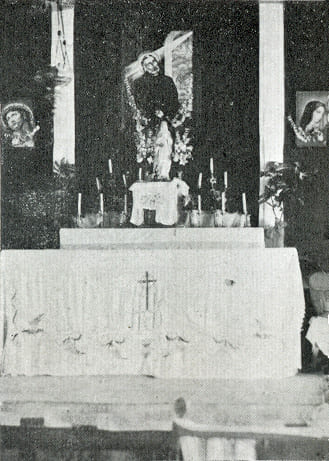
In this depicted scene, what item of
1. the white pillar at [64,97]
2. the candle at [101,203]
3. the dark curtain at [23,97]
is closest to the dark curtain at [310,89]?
the candle at [101,203]

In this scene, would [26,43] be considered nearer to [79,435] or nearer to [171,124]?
[171,124]

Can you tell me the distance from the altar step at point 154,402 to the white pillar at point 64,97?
178 cm

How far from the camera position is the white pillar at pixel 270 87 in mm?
4984

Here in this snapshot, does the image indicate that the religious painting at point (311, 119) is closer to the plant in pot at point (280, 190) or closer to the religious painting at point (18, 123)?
the plant in pot at point (280, 190)

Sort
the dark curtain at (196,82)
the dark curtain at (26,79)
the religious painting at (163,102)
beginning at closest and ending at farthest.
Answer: the dark curtain at (26,79) < the dark curtain at (196,82) < the religious painting at (163,102)

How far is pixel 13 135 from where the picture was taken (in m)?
4.82

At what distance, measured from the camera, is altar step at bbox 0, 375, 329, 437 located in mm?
4238

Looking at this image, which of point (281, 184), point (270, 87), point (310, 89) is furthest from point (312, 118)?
point (281, 184)

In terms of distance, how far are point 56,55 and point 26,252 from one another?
1611 millimetres

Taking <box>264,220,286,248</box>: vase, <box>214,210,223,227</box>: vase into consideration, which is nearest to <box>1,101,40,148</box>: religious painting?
<box>214,210,223,227</box>: vase

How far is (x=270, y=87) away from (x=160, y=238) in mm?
1540

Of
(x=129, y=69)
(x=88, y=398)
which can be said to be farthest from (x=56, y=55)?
(x=88, y=398)

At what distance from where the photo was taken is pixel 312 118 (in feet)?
16.1

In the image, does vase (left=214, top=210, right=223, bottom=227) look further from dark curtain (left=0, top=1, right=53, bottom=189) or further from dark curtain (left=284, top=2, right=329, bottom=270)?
dark curtain (left=0, top=1, right=53, bottom=189)
